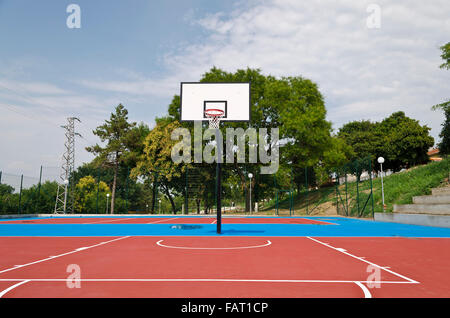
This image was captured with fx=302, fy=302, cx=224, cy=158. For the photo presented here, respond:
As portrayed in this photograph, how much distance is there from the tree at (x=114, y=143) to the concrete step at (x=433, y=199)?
29.4 m

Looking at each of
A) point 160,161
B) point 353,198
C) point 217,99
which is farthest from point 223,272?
point 160,161

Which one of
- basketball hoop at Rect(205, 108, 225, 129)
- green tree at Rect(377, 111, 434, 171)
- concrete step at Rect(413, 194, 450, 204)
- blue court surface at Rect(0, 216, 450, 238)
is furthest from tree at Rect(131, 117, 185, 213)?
green tree at Rect(377, 111, 434, 171)

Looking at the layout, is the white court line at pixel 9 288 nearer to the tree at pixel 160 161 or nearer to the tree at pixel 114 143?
the tree at pixel 160 161

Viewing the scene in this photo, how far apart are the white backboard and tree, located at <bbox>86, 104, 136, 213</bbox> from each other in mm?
25287

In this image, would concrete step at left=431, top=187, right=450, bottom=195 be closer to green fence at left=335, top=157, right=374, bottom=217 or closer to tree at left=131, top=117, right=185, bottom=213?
green fence at left=335, top=157, right=374, bottom=217

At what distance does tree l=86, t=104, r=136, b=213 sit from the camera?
36.8 m

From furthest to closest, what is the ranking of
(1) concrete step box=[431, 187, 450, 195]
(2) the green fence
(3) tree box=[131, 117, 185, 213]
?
(3) tree box=[131, 117, 185, 213] → (2) the green fence → (1) concrete step box=[431, 187, 450, 195]

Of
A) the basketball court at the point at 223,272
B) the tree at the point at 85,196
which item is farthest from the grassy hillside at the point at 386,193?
the tree at the point at 85,196

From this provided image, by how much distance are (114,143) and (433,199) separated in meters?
32.4

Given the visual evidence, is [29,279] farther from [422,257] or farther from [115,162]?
[115,162]

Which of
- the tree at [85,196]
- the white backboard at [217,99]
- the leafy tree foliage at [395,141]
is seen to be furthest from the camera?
the tree at [85,196]

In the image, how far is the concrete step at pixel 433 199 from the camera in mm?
16084

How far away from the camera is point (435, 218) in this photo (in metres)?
14.8

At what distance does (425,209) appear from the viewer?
658 inches
